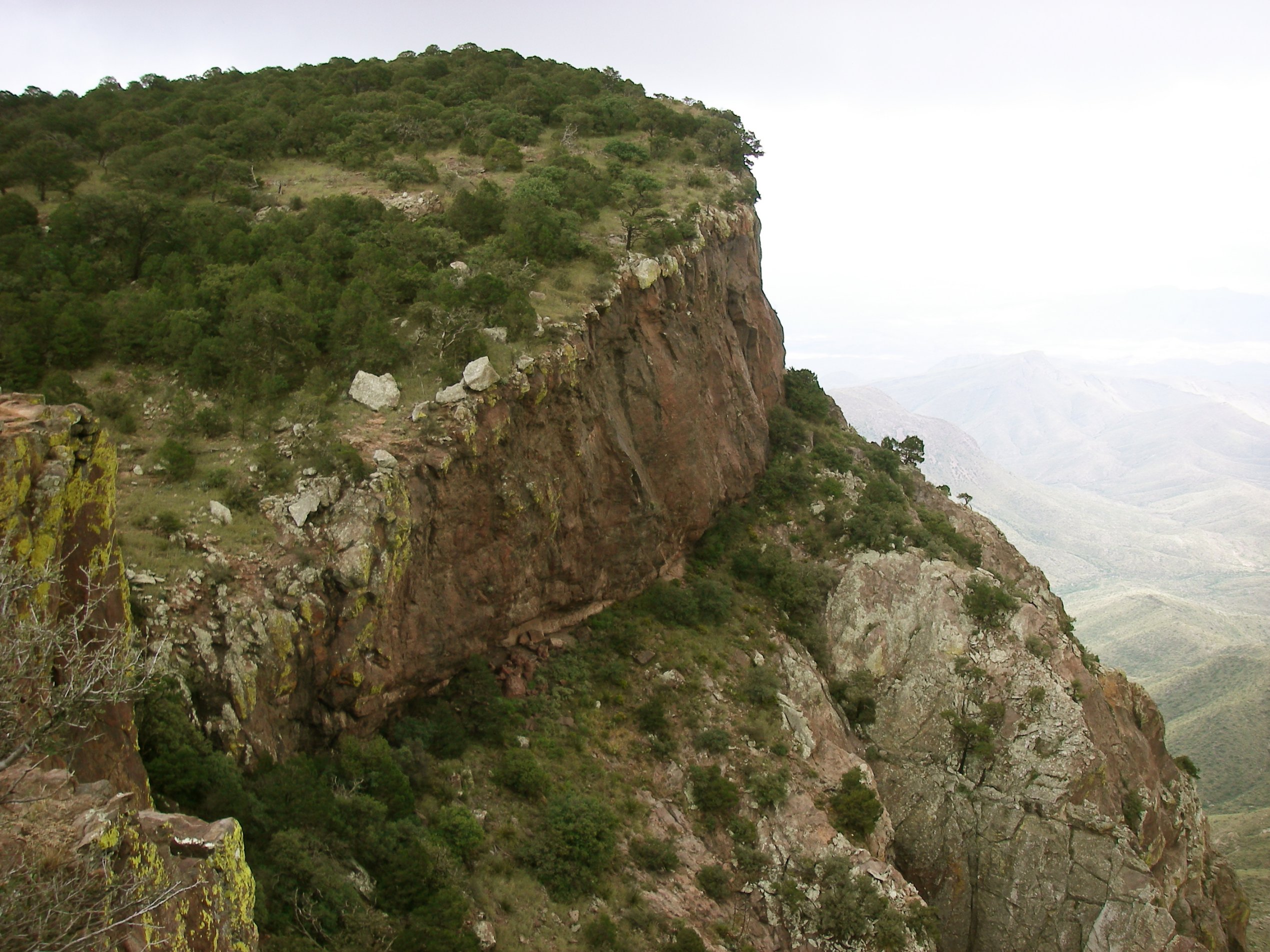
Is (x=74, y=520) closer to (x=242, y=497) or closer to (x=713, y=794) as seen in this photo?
(x=242, y=497)

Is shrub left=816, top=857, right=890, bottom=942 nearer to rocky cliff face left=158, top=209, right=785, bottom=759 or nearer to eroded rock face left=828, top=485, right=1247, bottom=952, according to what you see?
eroded rock face left=828, top=485, right=1247, bottom=952

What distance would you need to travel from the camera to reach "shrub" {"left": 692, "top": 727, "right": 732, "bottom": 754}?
102ft

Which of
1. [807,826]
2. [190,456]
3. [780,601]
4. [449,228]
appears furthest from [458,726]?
[449,228]

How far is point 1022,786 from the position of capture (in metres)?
35.4

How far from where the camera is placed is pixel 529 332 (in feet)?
98.7

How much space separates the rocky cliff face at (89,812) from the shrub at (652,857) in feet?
55.9

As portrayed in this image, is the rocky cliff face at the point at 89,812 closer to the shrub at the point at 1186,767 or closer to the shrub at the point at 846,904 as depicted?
the shrub at the point at 846,904

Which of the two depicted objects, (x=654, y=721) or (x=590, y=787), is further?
(x=654, y=721)

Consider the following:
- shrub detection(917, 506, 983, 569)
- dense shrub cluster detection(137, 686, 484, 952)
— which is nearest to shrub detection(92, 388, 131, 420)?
dense shrub cluster detection(137, 686, 484, 952)

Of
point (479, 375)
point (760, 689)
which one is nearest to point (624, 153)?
point (479, 375)

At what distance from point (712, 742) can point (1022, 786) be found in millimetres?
16123

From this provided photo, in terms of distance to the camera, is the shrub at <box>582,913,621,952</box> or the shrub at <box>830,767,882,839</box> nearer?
the shrub at <box>582,913,621,952</box>

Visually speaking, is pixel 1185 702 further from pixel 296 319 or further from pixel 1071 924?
pixel 296 319

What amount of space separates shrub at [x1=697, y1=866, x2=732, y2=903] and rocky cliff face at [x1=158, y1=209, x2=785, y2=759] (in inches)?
379
